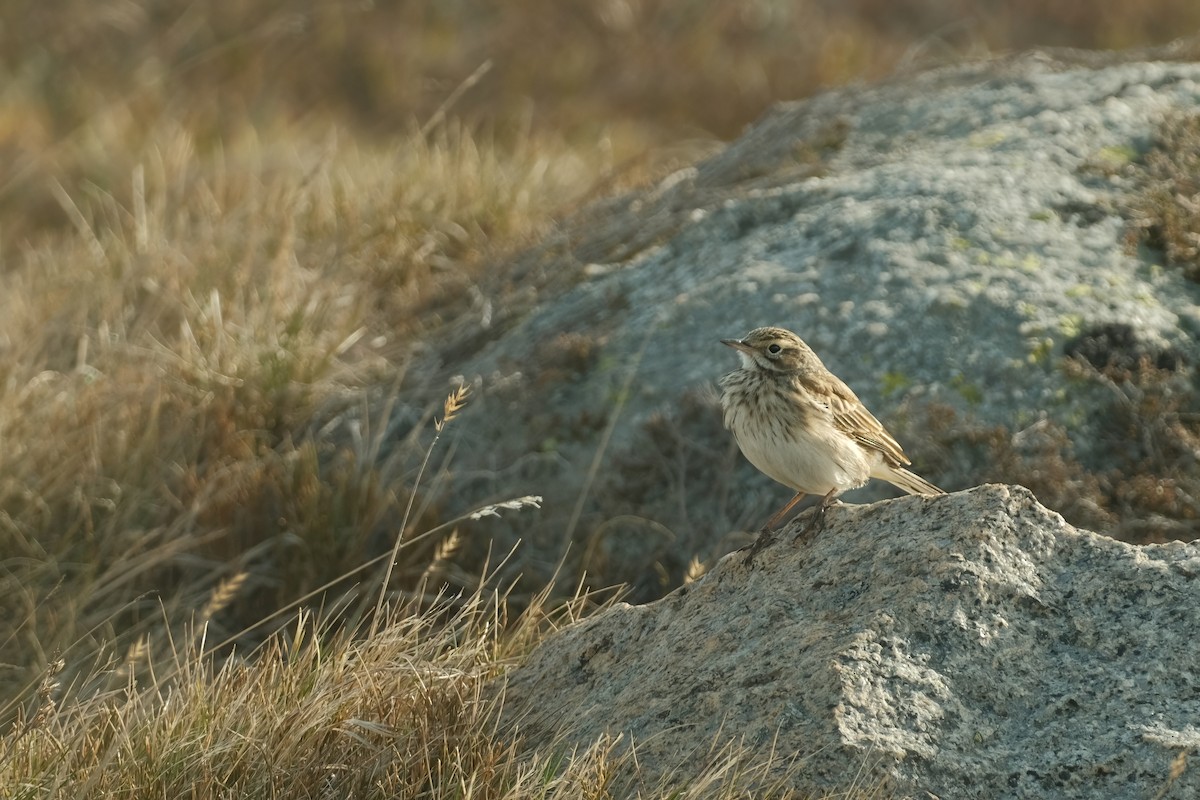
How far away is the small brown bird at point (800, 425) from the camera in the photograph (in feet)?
14.5

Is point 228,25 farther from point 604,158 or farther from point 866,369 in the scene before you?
point 866,369

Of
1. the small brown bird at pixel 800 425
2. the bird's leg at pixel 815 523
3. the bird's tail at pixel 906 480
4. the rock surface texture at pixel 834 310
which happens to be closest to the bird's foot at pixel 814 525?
the bird's leg at pixel 815 523

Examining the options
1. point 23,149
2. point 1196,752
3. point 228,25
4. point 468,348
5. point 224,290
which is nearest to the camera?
point 1196,752

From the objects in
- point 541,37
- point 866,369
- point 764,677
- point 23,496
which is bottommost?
point 541,37

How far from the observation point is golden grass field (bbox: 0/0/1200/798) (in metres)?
3.58

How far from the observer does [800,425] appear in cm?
445

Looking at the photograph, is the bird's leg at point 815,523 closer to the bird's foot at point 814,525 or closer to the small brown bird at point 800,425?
the bird's foot at point 814,525

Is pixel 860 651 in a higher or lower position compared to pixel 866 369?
higher

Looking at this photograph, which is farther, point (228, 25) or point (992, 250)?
point (228, 25)

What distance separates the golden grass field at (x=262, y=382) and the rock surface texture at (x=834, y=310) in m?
0.32

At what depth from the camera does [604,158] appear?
11.1 metres

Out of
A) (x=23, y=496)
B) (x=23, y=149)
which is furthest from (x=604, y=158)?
(x=23, y=496)

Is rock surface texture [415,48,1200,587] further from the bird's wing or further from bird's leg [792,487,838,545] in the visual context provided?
bird's leg [792,487,838,545]

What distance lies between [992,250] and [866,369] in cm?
77
